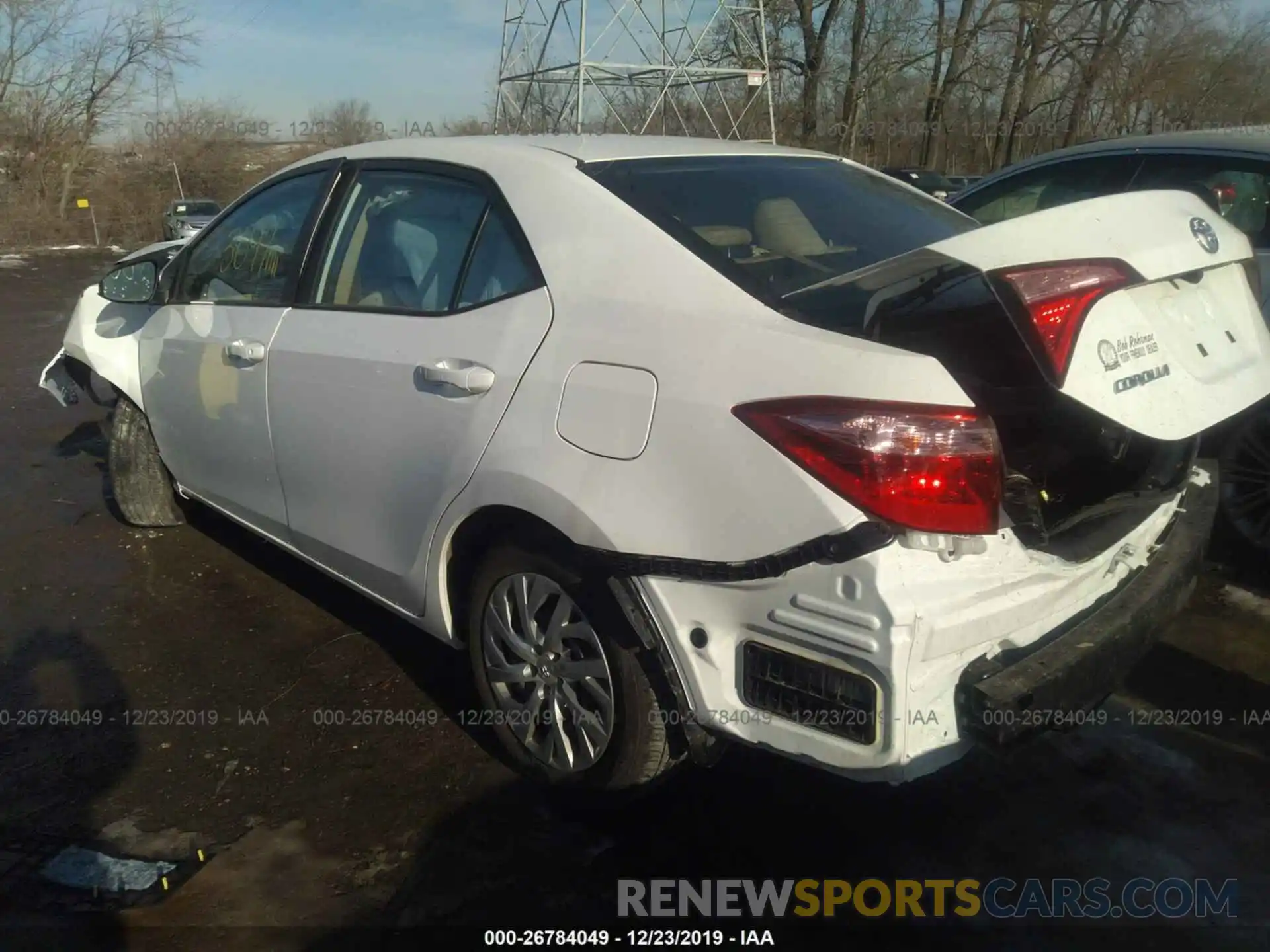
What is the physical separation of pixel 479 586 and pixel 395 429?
20.5 inches

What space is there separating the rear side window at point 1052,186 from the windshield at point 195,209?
913 inches

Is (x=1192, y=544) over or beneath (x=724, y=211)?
beneath

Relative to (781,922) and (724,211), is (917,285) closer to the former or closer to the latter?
(724,211)

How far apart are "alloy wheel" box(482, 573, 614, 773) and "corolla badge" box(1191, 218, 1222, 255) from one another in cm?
173

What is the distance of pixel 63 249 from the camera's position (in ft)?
81.9

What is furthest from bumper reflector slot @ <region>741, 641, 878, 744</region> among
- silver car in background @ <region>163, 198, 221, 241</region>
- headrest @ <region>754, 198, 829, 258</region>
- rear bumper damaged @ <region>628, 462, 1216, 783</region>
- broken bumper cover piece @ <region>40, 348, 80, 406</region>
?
silver car in background @ <region>163, 198, 221, 241</region>

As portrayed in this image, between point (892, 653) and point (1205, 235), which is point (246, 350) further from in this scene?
point (1205, 235)

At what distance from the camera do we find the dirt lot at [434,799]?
98.6 inches

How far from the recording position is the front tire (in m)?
2.46

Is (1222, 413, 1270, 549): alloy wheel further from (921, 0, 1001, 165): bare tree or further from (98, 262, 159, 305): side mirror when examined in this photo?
(921, 0, 1001, 165): bare tree

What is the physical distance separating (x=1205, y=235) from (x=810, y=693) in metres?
1.50

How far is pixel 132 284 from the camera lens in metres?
4.50

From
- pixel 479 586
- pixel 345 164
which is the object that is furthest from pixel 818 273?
pixel 345 164

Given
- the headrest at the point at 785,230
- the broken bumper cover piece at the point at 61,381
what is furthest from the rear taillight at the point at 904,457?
the broken bumper cover piece at the point at 61,381
